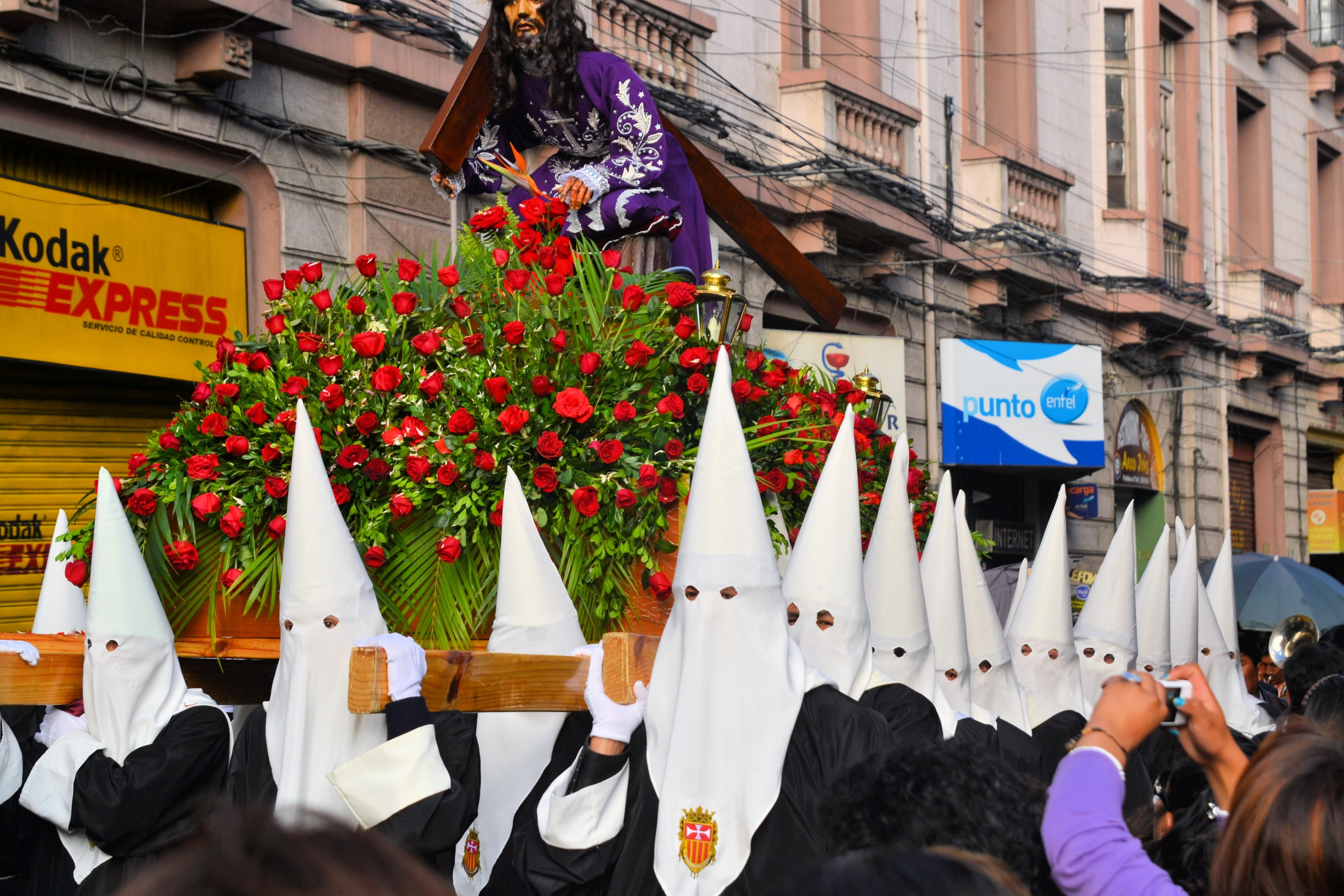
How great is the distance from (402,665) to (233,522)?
67cm

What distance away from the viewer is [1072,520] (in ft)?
51.5

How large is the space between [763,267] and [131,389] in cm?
429

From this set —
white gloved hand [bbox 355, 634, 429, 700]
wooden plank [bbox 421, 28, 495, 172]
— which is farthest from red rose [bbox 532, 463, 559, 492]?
wooden plank [bbox 421, 28, 495, 172]

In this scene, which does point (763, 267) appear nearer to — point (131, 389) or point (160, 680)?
point (160, 680)

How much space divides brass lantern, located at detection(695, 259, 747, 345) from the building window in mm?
14011

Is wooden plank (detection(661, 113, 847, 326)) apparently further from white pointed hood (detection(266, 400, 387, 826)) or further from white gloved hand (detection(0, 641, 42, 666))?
white gloved hand (detection(0, 641, 42, 666))

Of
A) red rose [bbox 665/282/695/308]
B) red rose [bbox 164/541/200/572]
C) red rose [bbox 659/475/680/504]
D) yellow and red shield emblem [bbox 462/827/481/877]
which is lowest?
yellow and red shield emblem [bbox 462/827/481/877]

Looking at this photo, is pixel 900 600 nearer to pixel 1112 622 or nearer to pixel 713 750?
pixel 713 750

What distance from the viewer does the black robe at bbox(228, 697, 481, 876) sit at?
2.84 m

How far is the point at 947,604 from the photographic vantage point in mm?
4227

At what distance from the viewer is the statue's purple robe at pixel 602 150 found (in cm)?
404

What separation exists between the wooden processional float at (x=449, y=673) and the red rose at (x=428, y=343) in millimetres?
687

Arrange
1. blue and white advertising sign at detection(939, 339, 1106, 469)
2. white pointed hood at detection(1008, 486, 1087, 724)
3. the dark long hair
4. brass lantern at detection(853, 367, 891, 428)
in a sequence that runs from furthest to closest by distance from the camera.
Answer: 1. blue and white advertising sign at detection(939, 339, 1106, 469)
2. white pointed hood at detection(1008, 486, 1087, 724)
3. brass lantern at detection(853, 367, 891, 428)
4. the dark long hair

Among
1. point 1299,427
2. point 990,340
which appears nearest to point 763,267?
point 990,340
